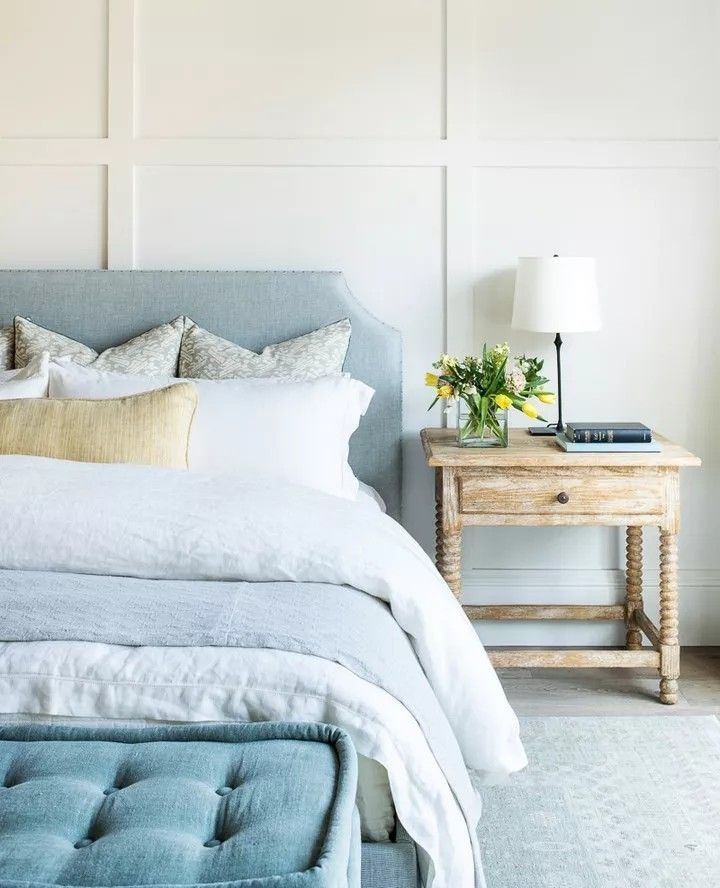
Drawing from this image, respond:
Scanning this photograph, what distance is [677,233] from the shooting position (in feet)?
11.4

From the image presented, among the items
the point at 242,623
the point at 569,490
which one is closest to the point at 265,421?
the point at 569,490

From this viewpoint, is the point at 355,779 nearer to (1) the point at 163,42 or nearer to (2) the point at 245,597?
(2) the point at 245,597

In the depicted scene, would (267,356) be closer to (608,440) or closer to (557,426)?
(557,426)

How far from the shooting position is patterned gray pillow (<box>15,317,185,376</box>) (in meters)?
3.19

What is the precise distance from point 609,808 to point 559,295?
152 cm

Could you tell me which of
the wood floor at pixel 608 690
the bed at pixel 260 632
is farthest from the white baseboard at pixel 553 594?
the bed at pixel 260 632

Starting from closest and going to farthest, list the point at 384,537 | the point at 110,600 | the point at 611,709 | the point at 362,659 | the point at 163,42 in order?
1. the point at 362,659
2. the point at 110,600
3. the point at 384,537
4. the point at 611,709
5. the point at 163,42

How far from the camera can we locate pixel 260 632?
1.68 meters

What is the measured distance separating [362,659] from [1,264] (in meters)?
2.43

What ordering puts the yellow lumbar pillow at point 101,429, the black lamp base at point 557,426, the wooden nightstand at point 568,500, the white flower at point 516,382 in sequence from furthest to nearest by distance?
1. the black lamp base at point 557,426
2. the white flower at point 516,382
3. the wooden nightstand at point 568,500
4. the yellow lumbar pillow at point 101,429

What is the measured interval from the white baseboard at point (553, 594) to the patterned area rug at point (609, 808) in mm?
646

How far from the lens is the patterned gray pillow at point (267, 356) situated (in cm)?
318

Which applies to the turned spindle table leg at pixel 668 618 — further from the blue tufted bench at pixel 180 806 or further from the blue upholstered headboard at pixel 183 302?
Answer: the blue tufted bench at pixel 180 806

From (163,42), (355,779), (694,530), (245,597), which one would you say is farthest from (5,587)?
(694,530)
